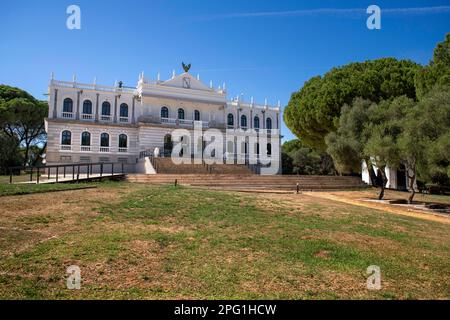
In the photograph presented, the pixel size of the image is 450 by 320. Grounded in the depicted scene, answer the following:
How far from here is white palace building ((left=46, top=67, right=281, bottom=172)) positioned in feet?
115

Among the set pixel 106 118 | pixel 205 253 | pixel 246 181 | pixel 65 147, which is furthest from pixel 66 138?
pixel 205 253

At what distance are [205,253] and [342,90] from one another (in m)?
26.9

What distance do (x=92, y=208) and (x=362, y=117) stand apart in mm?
18655

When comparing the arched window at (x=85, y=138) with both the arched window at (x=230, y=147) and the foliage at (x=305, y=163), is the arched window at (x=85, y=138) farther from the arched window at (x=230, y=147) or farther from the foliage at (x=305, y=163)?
the foliage at (x=305, y=163)

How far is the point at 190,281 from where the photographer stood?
515cm

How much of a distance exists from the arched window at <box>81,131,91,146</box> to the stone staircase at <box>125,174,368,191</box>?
13.5m

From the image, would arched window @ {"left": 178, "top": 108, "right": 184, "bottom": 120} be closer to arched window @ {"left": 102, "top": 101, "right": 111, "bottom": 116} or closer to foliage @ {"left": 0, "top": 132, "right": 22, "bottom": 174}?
arched window @ {"left": 102, "top": 101, "right": 111, "bottom": 116}

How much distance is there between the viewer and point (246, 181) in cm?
2486

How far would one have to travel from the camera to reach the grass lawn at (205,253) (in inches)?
194

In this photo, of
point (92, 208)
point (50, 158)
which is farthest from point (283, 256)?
point (50, 158)

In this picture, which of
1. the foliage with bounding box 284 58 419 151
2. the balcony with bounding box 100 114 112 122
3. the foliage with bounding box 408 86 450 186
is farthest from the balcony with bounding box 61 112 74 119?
the foliage with bounding box 408 86 450 186
